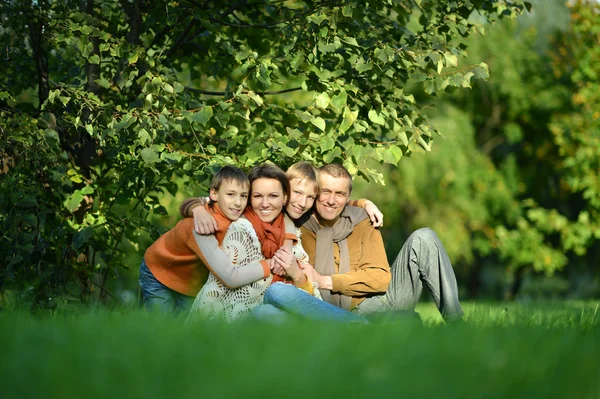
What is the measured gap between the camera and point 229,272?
13.9 feet

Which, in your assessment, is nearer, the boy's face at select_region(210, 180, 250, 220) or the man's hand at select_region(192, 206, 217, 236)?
the man's hand at select_region(192, 206, 217, 236)

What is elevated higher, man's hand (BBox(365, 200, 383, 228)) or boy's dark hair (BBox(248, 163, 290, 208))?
boy's dark hair (BBox(248, 163, 290, 208))

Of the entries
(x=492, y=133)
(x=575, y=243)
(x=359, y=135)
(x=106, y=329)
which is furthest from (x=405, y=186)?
(x=106, y=329)

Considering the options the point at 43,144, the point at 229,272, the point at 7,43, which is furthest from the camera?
the point at 7,43

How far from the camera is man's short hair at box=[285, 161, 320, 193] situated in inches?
183

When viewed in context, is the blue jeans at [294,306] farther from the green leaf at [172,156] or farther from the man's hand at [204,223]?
the green leaf at [172,156]

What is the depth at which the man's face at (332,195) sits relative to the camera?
476 centimetres

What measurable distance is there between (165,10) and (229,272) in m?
2.70

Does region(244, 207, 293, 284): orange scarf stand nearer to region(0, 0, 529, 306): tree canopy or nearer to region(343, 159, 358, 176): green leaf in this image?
region(0, 0, 529, 306): tree canopy

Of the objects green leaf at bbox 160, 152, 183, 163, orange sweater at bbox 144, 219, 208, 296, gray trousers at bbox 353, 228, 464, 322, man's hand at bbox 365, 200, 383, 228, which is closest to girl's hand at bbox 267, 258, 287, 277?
orange sweater at bbox 144, 219, 208, 296

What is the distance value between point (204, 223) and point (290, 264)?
1.78ft

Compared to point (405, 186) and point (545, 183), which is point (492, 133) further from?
point (405, 186)

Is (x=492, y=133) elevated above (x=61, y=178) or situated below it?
above

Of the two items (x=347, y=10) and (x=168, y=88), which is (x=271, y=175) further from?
(x=347, y=10)
